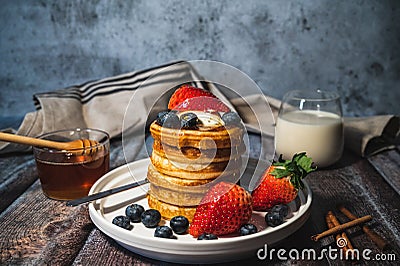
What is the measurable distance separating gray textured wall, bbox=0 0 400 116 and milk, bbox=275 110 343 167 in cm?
83

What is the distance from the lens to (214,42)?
2.57 metres

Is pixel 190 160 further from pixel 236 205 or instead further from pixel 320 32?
pixel 320 32

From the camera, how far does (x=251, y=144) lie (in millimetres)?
2064

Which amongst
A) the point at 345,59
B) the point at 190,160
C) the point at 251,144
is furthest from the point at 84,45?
the point at 190,160

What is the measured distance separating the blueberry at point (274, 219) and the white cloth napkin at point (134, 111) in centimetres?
82

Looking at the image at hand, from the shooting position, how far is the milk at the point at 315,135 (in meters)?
1.76

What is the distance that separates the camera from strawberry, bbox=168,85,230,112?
130 cm

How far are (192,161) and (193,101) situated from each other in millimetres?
161

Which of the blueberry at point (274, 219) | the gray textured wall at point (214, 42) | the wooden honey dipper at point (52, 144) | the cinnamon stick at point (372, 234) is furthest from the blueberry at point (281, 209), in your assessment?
the gray textured wall at point (214, 42)

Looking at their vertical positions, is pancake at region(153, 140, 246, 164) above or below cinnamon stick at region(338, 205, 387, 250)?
above

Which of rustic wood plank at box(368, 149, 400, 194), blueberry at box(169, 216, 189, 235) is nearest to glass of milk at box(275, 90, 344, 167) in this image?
rustic wood plank at box(368, 149, 400, 194)

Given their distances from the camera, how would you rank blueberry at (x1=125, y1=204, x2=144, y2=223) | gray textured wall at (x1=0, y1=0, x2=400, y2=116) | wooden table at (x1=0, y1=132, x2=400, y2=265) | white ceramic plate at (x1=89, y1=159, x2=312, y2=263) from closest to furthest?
white ceramic plate at (x1=89, y1=159, x2=312, y2=263)
wooden table at (x1=0, y1=132, x2=400, y2=265)
blueberry at (x1=125, y1=204, x2=144, y2=223)
gray textured wall at (x1=0, y1=0, x2=400, y2=116)

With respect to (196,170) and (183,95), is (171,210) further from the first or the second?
(183,95)

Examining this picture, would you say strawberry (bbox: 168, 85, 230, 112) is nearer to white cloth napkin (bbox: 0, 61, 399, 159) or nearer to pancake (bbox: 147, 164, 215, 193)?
pancake (bbox: 147, 164, 215, 193)
